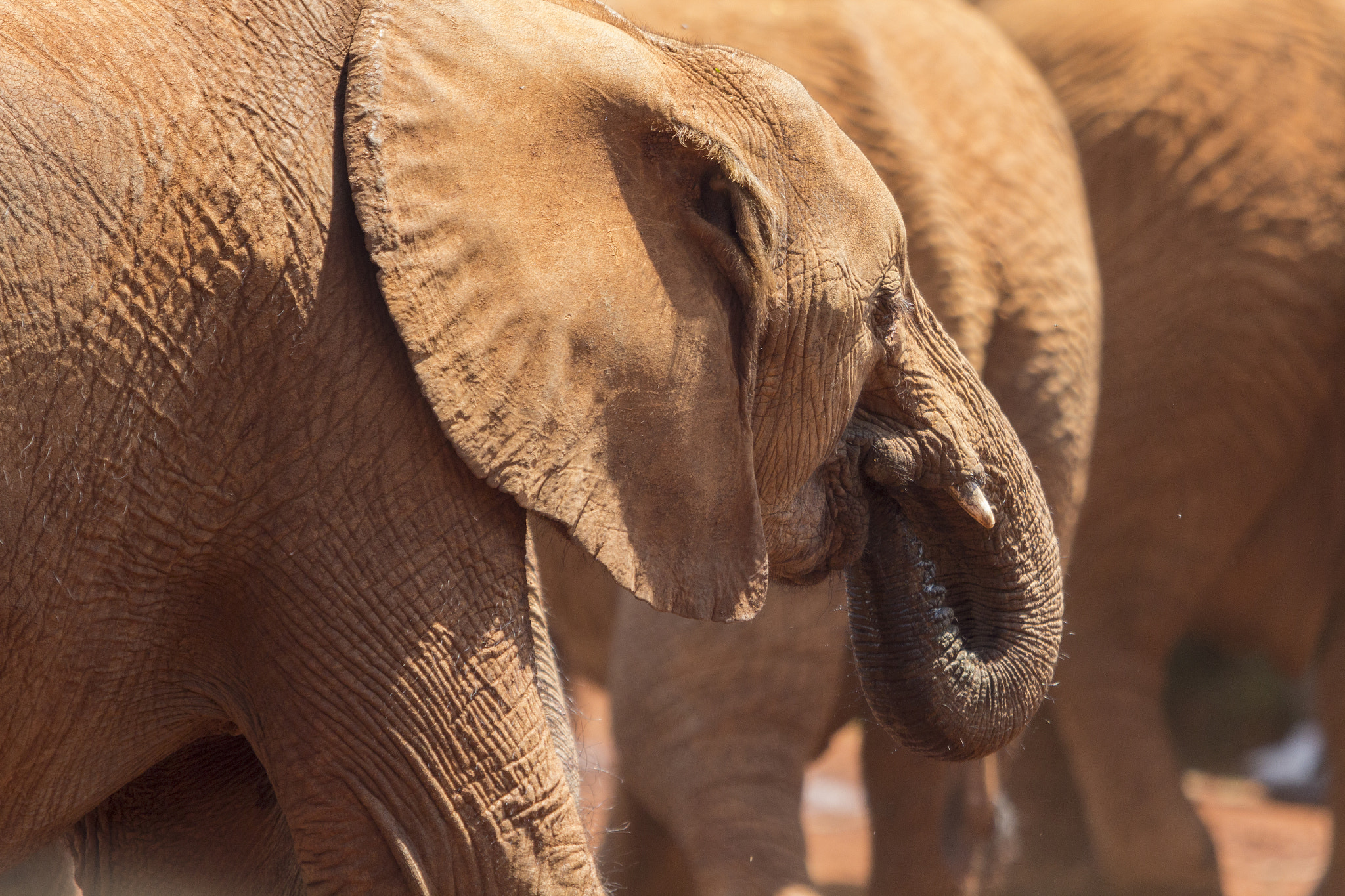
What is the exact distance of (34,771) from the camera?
1.73 m

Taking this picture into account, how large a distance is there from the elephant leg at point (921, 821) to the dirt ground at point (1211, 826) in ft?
1.77

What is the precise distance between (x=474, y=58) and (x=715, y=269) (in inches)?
14.7

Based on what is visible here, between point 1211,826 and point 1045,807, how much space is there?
158cm

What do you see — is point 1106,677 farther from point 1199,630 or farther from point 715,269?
point 715,269

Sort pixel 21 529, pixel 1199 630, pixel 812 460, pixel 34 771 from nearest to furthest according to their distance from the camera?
pixel 21 529 → pixel 34 771 → pixel 812 460 → pixel 1199 630

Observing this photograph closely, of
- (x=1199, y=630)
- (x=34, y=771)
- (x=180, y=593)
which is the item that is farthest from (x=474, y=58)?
(x=1199, y=630)

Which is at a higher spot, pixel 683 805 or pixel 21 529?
pixel 21 529

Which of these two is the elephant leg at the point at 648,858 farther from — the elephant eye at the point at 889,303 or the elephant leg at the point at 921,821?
the elephant eye at the point at 889,303

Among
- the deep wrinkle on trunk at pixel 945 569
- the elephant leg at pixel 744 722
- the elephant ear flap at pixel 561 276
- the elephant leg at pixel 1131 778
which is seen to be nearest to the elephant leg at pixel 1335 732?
the elephant leg at pixel 1131 778

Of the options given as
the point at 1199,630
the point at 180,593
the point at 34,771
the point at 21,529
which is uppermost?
the point at 21,529

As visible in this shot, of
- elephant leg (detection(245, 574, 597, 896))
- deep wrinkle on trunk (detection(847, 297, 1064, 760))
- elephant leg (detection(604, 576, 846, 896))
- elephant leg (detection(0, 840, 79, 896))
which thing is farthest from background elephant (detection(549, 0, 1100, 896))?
elephant leg (detection(245, 574, 597, 896))

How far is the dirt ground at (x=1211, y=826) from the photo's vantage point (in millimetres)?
5367

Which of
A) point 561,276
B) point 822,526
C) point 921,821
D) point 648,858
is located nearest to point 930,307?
point 822,526

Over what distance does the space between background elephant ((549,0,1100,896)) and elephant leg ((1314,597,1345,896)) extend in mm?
1397
